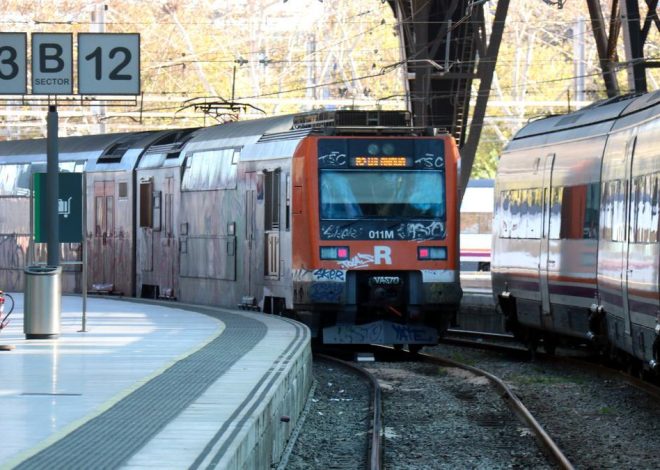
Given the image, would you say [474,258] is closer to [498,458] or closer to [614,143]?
[614,143]

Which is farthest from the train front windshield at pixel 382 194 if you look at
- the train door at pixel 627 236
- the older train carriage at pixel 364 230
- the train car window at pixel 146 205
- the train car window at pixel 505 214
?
the train car window at pixel 146 205

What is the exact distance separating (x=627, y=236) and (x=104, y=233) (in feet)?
56.6

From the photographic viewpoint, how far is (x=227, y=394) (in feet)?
40.6

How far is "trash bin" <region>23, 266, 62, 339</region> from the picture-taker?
18594mm

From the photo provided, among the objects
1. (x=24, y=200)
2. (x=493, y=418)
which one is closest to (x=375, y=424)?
(x=493, y=418)

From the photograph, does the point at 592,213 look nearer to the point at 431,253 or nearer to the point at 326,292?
the point at 431,253

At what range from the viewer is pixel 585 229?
2006cm

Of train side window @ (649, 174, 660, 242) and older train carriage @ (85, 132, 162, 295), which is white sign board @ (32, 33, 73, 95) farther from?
older train carriage @ (85, 132, 162, 295)

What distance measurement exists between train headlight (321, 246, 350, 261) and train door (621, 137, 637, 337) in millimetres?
5445

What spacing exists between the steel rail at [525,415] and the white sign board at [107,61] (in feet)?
18.9

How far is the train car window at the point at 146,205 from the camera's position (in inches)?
1187

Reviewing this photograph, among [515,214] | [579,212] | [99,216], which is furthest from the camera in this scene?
[99,216]

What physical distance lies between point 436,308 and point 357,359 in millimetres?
1471

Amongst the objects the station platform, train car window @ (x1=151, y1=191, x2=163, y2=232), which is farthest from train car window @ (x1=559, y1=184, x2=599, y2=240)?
train car window @ (x1=151, y1=191, x2=163, y2=232)
